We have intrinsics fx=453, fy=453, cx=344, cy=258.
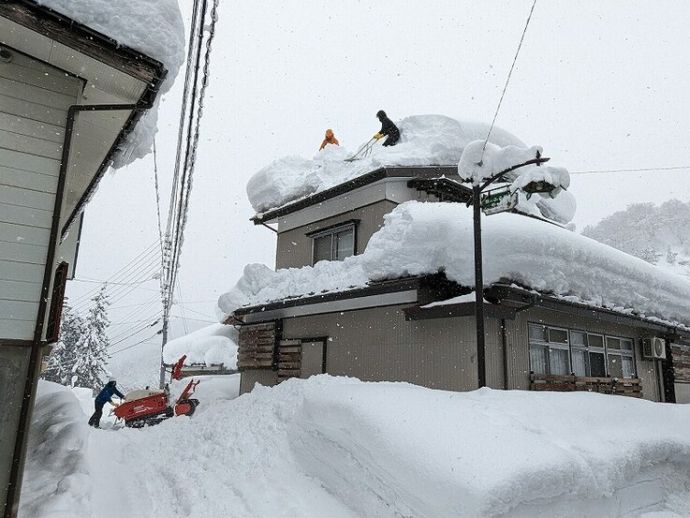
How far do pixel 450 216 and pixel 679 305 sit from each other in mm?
8534

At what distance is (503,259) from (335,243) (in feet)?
20.4

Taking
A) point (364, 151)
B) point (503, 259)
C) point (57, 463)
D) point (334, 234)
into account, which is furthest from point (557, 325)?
point (57, 463)

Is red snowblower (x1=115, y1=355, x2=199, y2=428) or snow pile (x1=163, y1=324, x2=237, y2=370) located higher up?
snow pile (x1=163, y1=324, x2=237, y2=370)

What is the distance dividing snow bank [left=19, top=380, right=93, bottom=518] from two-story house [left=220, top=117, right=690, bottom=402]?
597 centimetres

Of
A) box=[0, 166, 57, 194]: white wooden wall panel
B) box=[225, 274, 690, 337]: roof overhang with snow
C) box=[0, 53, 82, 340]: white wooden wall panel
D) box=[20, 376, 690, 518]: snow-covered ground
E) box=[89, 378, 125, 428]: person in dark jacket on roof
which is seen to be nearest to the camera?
box=[20, 376, 690, 518]: snow-covered ground

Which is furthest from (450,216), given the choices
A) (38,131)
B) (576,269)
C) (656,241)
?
(656,241)

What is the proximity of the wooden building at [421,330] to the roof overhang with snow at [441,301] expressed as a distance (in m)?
0.03

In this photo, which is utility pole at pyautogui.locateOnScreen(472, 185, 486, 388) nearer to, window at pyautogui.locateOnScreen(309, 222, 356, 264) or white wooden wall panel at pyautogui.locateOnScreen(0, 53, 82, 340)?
window at pyautogui.locateOnScreen(309, 222, 356, 264)

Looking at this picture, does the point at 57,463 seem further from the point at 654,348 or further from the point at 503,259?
the point at 654,348

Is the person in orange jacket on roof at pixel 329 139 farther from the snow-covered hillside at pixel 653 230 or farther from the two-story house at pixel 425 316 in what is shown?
the snow-covered hillside at pixel 653 230

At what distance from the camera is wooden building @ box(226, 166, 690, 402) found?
9.27 metres

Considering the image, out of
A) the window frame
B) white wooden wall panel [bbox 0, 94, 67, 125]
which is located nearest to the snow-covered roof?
the window frame

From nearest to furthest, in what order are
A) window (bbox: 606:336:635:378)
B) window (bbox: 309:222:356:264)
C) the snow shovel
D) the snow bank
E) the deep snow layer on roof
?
the snow bank → the deep snow layer on roof → window (bbox: 606:336:635:378) → window (bbox: 309:222:356:264) → the snow shovel

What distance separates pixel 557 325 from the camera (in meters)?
10.8
